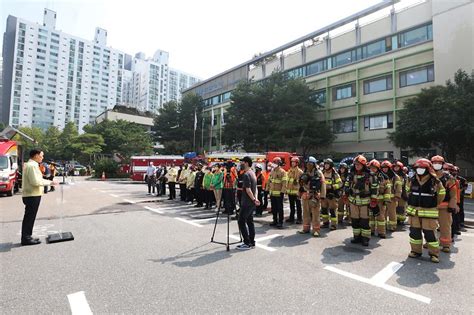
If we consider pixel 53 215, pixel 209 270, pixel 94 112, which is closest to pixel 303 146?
pixel 53 215

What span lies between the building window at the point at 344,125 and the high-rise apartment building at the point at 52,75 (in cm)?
9902

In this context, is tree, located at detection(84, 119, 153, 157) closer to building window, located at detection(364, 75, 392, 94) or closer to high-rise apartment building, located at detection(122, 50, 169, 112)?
building window, located at detection(364, 75, 392, 94)

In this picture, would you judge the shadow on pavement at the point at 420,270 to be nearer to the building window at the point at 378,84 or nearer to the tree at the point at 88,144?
the building window at the point at 378,84

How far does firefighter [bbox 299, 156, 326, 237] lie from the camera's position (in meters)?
7.48

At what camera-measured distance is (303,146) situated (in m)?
32.0

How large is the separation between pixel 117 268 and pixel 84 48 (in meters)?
124

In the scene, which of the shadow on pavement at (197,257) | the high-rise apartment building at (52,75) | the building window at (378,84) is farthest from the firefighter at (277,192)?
the high-rise apartment building at (52,75)

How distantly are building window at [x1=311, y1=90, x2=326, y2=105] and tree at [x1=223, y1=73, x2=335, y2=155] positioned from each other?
29.7 inches

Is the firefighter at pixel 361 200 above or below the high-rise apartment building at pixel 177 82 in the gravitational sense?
below

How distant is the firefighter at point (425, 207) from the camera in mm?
5504

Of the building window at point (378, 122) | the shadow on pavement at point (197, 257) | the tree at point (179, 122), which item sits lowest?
the shadow on pavement at point (197, 257)

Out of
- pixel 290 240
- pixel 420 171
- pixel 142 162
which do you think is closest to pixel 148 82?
pixel 142 162

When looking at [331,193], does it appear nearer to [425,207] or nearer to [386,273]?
[425,207]

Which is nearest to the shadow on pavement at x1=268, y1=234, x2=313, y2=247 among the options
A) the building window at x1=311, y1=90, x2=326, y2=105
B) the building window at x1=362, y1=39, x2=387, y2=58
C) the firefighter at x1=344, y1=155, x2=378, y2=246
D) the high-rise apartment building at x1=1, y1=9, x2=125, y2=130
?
the firefighter at x1=344, y1=155, x2=378, y2=246
